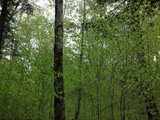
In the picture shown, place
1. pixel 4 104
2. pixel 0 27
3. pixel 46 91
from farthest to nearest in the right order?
pixel 0 27 → pixel 4 104 → pixel 46 91

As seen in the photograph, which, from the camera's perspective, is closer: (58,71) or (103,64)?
(58,71)

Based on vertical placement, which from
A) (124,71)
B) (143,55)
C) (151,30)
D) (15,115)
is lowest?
(15,115)

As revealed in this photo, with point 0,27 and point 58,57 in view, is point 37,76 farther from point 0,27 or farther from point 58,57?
point 0,27

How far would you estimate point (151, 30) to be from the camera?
878cm

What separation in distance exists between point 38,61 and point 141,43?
350cm

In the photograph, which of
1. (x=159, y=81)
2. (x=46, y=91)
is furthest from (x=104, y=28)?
(x=46, y=91)

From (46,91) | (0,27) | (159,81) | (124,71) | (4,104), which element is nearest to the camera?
(124,71)

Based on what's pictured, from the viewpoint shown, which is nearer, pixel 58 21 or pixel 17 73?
pixel 58 21

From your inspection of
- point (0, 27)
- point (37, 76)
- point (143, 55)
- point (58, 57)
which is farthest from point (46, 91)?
point (0, 27)

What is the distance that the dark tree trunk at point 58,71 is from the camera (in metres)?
8.35

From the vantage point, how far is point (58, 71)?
336 inches

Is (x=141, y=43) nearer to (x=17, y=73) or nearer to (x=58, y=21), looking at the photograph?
(x=58, y=21)

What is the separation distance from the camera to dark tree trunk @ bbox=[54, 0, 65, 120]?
27.4ft

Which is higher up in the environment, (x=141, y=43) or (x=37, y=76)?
(x=141, y=43)
